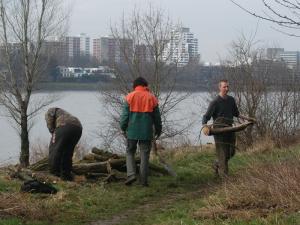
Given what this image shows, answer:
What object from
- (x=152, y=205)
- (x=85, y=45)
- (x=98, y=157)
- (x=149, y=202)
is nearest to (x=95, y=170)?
(x=98, y=157)

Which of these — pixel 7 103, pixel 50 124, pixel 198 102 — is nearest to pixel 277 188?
pixel 50 124

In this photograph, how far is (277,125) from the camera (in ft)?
73.6

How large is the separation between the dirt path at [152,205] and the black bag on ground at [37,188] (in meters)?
1.40

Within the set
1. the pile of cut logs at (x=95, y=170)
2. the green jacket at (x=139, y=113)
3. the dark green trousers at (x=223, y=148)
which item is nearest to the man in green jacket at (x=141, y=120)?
the green jacket at (x=139, y=113)

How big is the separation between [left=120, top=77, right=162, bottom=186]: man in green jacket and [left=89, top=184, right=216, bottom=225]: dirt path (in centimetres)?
100

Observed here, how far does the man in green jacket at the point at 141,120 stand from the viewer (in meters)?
10.8

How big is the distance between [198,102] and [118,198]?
1561 cm

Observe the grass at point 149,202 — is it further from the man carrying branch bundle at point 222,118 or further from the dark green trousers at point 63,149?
the dark green trousers at point 63,149

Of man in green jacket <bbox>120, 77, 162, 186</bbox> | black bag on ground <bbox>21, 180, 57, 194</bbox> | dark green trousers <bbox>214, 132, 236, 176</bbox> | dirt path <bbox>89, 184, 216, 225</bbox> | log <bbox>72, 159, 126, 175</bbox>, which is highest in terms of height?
man in green jacket <bbox>120, 77, 162, 186</bbox>

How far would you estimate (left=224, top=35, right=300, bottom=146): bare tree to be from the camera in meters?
22.4

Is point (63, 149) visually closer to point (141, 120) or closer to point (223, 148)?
point (141, 120)

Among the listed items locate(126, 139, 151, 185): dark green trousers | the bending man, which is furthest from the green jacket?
the bending man

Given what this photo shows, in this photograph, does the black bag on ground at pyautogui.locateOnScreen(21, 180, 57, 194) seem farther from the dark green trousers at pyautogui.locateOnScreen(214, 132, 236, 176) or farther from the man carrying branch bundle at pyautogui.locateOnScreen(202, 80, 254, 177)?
the dark green trousers at pyautogui.locateOnScreen(214, 132, 236, 176)

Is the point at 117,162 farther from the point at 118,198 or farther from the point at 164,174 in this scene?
the point at 118,198
